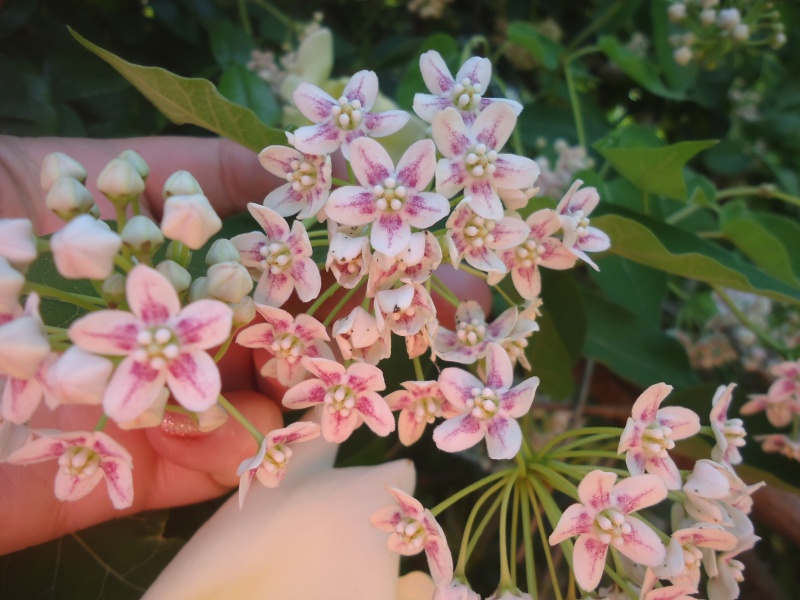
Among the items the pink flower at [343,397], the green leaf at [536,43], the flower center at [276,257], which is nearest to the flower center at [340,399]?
the pink flower at [343,397]

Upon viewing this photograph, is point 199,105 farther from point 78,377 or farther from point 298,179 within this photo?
point 78,377

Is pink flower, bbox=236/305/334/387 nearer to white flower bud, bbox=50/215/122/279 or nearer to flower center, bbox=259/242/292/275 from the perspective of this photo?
flower center, bbox=259/242/292/275

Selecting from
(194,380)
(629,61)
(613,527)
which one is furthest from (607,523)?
(629,61)

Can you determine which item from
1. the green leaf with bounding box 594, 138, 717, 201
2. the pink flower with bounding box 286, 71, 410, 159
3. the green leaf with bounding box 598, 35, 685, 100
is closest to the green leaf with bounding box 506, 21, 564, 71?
the green leaf with bounding box 598, 35, 685, 100

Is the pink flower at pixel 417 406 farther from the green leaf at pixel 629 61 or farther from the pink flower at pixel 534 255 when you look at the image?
the green leaf at pixel 629 61

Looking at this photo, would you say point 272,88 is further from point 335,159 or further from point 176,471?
point 176,471

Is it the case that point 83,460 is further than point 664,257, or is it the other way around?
point 664,257
